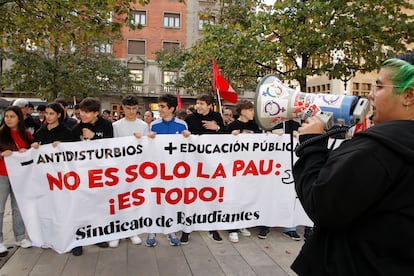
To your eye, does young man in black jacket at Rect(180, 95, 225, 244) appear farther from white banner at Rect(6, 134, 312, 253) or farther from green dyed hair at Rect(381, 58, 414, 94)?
green dyed hair at Rect(381, 58, 414, 94)

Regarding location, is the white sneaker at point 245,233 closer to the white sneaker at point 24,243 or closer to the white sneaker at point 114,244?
the white sneaker at point 114,244

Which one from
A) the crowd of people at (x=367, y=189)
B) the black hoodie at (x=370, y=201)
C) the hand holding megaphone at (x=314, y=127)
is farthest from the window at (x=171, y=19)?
the black hoodie at (x=370, y=201)

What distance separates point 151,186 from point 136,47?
3322cm

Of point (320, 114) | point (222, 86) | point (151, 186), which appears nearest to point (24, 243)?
point (151, 186)

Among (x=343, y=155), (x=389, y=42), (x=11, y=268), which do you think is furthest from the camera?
(x=389, y=42)

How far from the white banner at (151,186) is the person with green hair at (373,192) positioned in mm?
2857

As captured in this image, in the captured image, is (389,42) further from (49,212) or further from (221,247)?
(49,212)

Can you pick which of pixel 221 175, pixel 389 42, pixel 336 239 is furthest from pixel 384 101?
pixel 389 42

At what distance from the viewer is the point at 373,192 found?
116 cm

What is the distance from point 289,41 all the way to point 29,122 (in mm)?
6757

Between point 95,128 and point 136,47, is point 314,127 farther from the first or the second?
point 136,47

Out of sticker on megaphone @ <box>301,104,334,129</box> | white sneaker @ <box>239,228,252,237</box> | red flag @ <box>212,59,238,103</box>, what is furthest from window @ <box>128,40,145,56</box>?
sticker on megaphone @ <box>301,104,334,129</box>

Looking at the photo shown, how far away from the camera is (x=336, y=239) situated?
1323mm

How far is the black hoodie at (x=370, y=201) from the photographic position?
1156 millimetres
